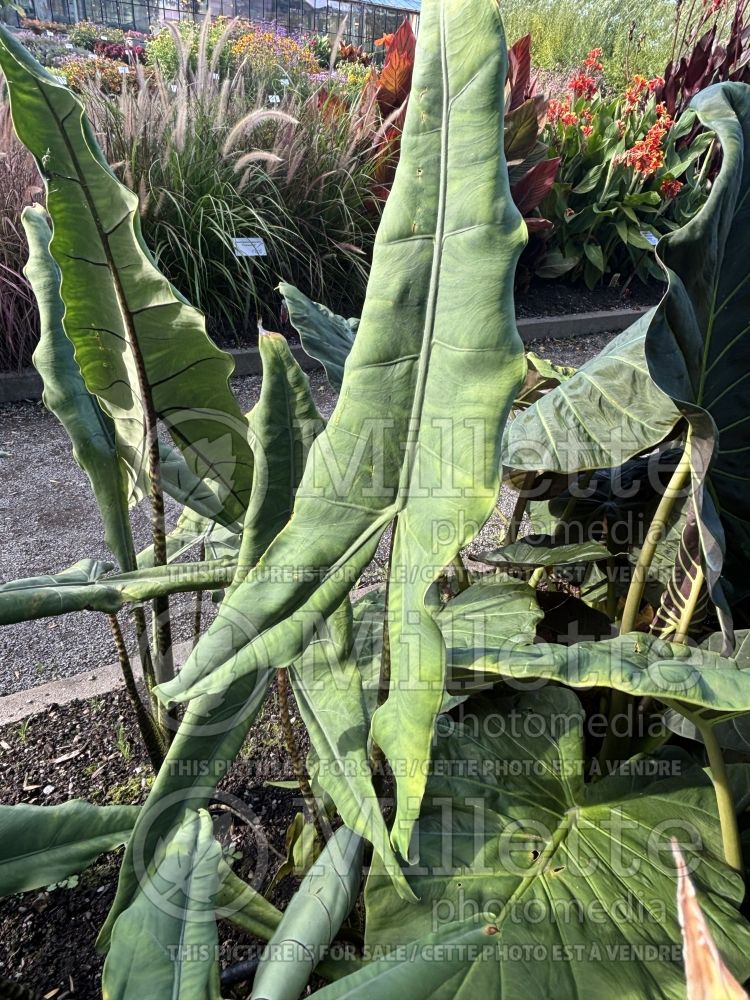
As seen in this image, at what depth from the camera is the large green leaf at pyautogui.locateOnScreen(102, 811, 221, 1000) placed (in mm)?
515

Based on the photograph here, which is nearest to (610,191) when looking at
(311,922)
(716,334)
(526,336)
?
(526,336)

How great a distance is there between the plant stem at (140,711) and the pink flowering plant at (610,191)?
411 centimetres

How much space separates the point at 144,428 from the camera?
0.77 m

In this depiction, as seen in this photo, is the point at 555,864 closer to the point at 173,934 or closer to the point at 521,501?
the point at 173,934

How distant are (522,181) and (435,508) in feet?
13.0

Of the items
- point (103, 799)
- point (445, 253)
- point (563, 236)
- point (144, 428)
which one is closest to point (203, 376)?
point (144, 428)

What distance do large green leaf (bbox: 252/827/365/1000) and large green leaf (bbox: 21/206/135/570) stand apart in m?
0.42

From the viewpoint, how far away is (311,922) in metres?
0.62

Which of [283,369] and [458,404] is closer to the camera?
[458,404]

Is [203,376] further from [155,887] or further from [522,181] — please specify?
[522,181]

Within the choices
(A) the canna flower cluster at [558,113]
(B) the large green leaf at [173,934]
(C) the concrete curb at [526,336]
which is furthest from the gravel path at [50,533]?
(A) the canna flower cluster at [558,113]

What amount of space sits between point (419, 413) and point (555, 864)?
0.56 m

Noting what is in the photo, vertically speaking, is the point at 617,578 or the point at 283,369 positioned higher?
the point at 283,369

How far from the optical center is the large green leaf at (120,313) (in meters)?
0.62
